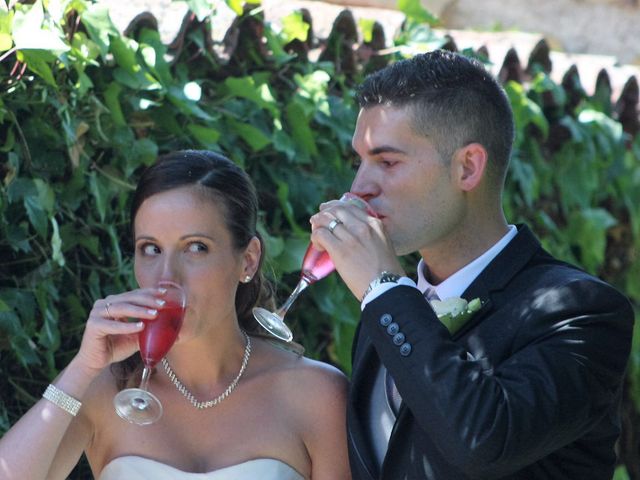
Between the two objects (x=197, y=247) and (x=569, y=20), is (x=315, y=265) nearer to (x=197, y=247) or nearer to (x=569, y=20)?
(x=197, y=247)

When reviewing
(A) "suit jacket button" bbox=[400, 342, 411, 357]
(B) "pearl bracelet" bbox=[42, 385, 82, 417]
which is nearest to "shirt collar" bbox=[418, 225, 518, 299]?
(A) "suit jacket button" bbox=[400, 342, 411, 357]

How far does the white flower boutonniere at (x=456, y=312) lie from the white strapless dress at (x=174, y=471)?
0.63 m

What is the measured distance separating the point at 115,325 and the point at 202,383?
539 mm

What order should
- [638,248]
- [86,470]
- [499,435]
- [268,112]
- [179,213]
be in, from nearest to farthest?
[499,435] → [179,213] → [86,470] → [268,112] → [638,248]

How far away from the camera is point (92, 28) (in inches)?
143

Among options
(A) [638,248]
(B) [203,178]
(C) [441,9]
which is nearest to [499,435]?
(B) [203,178]

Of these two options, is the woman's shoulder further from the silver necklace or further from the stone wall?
the stone wall

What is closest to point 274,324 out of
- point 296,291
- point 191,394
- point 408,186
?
point 296,291

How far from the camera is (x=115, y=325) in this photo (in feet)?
9.29

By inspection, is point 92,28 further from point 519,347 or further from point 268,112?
point 519,347

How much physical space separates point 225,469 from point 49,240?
3.25 feet

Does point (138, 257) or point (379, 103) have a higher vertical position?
point (379, 103)

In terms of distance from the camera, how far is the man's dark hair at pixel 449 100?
9.88ft

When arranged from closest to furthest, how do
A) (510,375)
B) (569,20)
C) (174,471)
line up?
(510,375) < (174,471) < (569,20)
